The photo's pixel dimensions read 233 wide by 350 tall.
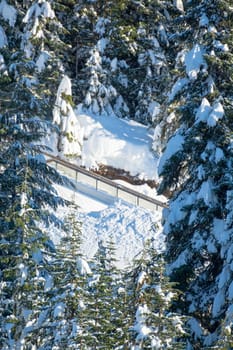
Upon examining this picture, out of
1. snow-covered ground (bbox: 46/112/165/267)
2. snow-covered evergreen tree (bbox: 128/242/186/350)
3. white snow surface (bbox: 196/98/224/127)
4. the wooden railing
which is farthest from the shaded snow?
the wooden railing

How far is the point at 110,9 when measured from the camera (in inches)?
1656

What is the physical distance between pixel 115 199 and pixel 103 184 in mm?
1401

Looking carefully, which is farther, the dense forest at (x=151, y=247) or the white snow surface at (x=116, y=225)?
the white snow surface at (x=116, y=225)

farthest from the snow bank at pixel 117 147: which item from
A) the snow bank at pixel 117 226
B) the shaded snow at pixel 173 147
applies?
the shaded snow at pixel 173 147

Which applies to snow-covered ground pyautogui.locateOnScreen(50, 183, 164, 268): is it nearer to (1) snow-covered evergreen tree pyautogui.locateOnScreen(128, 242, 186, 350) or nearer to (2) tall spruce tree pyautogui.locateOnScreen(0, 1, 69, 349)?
(2) tall spruce tree pyautogui.locateOnScreen(0, 1, 69, 349)

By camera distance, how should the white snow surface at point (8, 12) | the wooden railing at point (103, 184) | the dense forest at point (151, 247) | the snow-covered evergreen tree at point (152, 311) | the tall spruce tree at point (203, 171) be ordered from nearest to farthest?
1. the snow-covered evergreen tree at point (152, 311)
2. the dense forest at point (151, 247)
3. the tall spruce tree at point (203, 171)
4. the wooden railing at point (103, 184)
5. the white snow surface at point (8, 12)

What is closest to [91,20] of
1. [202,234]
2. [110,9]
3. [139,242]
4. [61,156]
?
[110,9]

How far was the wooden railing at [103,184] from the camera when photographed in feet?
105

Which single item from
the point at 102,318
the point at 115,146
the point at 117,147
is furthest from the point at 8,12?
the point at 102,318

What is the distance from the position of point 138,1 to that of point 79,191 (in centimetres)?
1483

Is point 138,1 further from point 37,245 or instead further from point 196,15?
point 37,245

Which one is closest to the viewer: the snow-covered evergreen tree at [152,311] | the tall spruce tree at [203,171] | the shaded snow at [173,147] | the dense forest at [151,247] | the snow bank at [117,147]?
the snow-covered evergreen tree at [152,311]

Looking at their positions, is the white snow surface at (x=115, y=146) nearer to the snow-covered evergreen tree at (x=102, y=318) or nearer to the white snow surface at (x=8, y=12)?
the white snow surface at (x=8, y=12)

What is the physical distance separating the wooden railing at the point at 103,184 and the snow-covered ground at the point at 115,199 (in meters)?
0.61
